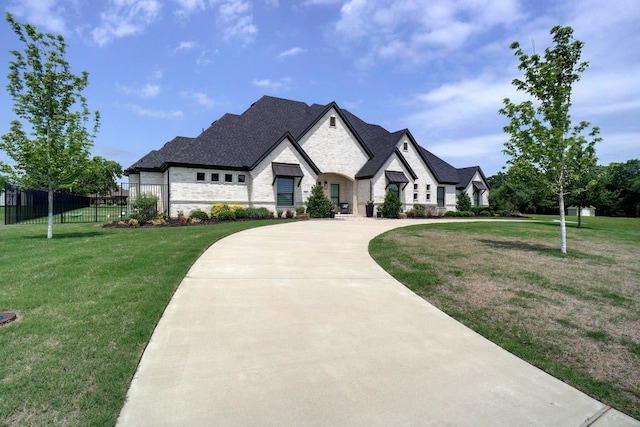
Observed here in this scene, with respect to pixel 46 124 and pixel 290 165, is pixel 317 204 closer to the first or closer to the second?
pixel 290 165

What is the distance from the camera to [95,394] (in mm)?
2904

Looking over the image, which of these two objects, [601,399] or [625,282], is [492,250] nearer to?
[625,282]

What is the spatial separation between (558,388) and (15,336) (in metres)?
5.88

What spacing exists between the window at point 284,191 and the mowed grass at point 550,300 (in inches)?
577

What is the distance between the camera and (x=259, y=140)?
25969 millimetres

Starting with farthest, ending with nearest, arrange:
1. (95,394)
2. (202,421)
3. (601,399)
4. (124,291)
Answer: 1. (124,291)
2. (601,399)
3. (95,394)
4. (202,421)

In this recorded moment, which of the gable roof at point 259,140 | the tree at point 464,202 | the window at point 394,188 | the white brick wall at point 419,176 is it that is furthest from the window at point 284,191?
the tree at point 464,202

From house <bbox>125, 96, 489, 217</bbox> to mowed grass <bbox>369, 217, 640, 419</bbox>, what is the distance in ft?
49.0

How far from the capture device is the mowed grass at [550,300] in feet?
12.3

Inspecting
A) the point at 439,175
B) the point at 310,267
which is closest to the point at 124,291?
the point at 310,267

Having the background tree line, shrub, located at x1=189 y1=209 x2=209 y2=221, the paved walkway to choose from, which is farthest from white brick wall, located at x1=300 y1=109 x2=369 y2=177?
the paved walkway

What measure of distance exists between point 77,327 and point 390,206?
78.6 feet

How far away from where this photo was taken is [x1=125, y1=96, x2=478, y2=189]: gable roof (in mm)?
23391

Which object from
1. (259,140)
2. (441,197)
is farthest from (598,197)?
(259,140)
